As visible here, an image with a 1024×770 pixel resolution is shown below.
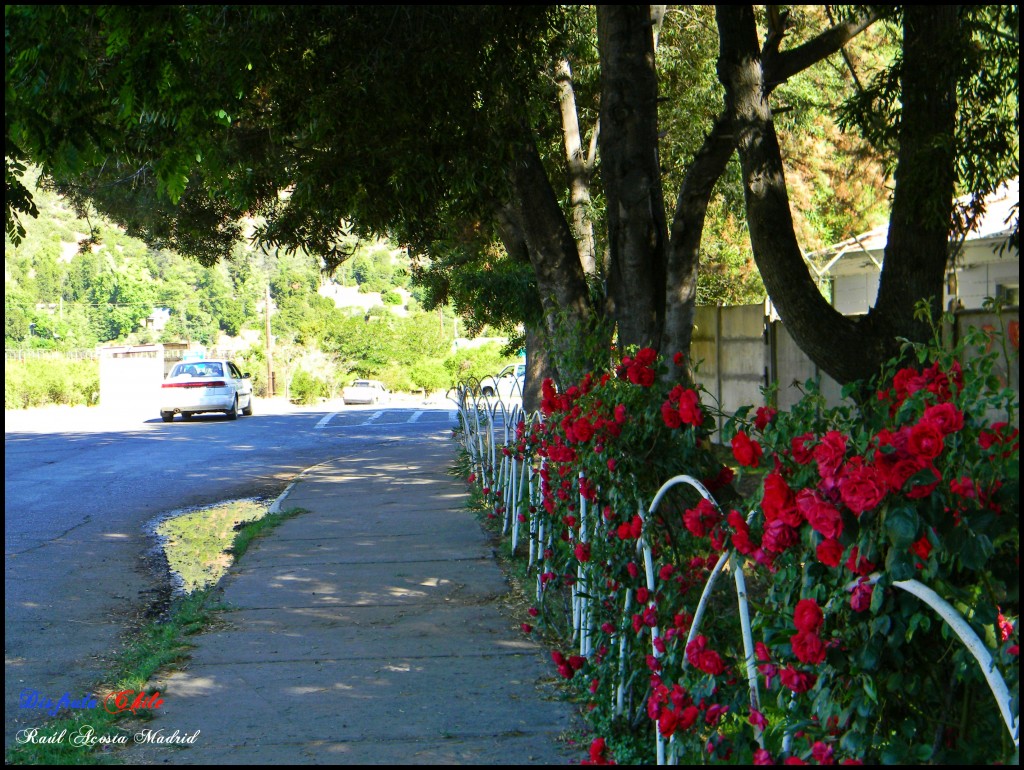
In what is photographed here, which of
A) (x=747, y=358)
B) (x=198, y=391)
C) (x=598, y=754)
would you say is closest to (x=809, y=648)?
(x=598, y=754)

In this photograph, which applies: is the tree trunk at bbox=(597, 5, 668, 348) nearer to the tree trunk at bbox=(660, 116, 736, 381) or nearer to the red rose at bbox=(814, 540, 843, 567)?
the tree trunk at bbox=(660, 116, 736, 381)

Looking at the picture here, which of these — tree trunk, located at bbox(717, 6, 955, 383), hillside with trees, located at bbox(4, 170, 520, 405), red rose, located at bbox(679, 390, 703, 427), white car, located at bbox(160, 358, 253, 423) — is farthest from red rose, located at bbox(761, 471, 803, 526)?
hillside with trees, located at bbox(4, 170, 520, 405)

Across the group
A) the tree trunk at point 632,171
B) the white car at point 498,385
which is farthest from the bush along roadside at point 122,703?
the white car at point 498,385

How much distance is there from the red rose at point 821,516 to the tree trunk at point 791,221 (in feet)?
13.4

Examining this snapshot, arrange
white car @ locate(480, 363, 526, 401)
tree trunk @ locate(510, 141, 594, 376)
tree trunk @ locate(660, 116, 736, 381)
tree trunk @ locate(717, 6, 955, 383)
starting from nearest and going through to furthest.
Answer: tree trunk @ locate(717, 6, 955, 383), tree trunk @ locate(660, 116, 736, 381), tree trunk @ locate(510, 141, 594, 376), white car @ locate(480, 363, 526, 401)

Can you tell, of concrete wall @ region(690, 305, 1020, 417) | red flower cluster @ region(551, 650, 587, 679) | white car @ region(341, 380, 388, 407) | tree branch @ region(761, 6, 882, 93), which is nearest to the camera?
red flower cluster @ region(551, 650, 587, 679)

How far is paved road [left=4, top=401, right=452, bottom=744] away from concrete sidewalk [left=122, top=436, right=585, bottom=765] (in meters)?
0.78

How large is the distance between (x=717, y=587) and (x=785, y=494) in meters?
1.76

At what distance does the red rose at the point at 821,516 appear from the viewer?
2443 mm

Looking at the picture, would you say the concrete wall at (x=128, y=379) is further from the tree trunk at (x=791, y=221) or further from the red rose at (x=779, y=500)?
the red rose at (x=779, y=500)

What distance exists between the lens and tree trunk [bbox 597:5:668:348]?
7.59m

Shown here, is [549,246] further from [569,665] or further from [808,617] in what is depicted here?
[808,617]

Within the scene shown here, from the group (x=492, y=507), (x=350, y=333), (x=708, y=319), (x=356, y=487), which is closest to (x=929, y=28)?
(x=492, y=507)

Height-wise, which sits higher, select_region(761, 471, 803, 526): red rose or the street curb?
select_region(761, 471, 803, 526): red rose
